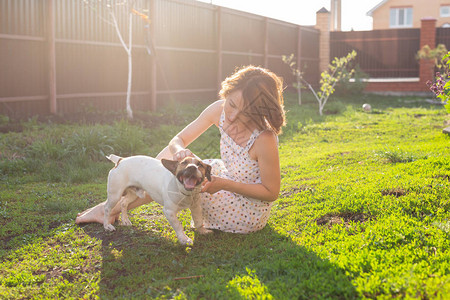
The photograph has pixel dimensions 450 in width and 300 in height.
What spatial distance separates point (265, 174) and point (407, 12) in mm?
37152

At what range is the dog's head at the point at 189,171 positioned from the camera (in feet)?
9.38

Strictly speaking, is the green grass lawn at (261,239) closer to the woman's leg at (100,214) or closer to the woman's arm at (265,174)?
the woman's leg at (100,214)

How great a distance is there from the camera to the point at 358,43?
20.8 metres

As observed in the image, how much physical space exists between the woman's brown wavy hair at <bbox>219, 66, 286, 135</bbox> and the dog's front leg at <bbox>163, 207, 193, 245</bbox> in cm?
85

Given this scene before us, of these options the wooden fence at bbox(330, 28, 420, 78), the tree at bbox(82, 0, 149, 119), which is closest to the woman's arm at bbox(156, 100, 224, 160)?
the tree at bbox(82, 0, 149, 119)

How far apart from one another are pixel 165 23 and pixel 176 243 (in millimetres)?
8556

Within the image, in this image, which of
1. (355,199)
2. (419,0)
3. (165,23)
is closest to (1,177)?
(355,199)

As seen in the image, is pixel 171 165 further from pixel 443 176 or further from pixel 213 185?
pixel 443 176

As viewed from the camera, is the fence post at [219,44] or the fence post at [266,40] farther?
the fence post at [266,40]

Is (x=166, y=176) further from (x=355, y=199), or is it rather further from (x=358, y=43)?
(x=358, y=43)

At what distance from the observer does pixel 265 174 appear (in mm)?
3342

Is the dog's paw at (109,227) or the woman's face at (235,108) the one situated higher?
the woman's face at (235,108)

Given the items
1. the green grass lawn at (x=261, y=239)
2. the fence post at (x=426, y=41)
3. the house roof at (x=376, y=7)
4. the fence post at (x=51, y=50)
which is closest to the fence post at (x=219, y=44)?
the fence post at (x=51, y=50)

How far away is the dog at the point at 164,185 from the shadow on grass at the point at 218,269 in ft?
0.66
